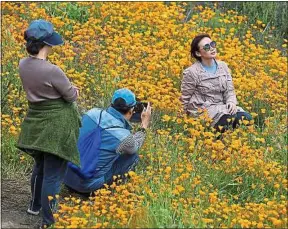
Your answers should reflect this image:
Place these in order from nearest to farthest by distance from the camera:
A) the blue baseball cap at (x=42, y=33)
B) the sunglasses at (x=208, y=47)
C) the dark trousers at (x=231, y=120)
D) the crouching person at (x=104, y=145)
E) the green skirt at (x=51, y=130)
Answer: the blue baseball cap at (x=42, y=33) → the green skirt at (x=51, y=130) → the crouching person at (x=104, y=145) → the dark trousers at (x=231, y=120) → the sunglasses at (x=208, y=47)

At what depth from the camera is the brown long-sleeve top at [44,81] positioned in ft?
16.9

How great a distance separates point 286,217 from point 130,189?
116 centimetres

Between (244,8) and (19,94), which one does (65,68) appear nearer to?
(19,94)

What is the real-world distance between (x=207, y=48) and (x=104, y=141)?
192 centimetres

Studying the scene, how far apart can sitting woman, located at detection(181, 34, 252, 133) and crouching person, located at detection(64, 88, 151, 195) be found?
144 centimetres

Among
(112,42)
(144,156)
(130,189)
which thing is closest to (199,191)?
(130,189)

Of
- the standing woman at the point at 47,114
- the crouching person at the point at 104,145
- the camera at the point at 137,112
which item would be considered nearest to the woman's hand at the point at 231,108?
the camera at the point at 137,112

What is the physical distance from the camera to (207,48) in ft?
23.9

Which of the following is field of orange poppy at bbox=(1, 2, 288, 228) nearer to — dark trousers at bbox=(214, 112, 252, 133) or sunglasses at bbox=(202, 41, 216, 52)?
dark trousers at bbox=(214, 112, 252, 133)

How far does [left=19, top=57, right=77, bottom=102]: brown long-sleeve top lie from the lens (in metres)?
5.14

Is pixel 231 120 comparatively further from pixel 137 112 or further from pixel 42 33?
pixel 42 33

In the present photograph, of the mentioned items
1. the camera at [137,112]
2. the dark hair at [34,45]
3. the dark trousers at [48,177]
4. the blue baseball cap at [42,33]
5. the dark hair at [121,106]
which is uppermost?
the blue baseball cap at [42,33]

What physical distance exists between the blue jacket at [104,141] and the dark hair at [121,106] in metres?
0.03

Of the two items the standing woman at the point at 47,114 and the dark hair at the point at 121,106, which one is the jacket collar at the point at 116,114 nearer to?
Result: the dark hair at the point at 121,106
